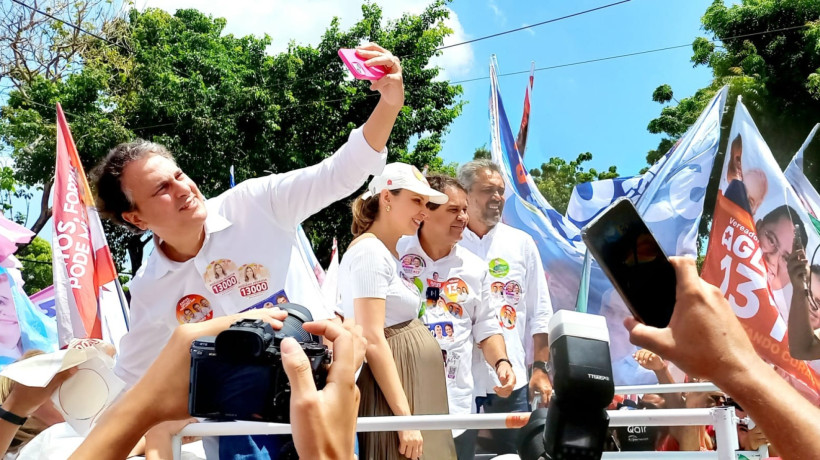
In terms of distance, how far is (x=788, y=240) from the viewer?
14.9 feet

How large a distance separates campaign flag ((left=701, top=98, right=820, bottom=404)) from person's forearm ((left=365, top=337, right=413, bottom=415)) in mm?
2361

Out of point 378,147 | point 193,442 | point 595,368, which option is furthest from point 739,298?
point 595,368

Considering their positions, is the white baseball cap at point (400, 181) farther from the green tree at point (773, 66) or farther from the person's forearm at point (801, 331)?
the green tree at point (773, 66)

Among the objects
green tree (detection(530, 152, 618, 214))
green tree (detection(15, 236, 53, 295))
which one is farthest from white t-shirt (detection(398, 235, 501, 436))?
green tree (detection(530, 152, 618, 214))

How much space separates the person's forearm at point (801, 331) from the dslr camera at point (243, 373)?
12.2ft

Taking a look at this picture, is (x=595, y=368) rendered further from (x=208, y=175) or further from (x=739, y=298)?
(x=208, y=175)

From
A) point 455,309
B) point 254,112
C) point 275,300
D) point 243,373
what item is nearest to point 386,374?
point 275,300

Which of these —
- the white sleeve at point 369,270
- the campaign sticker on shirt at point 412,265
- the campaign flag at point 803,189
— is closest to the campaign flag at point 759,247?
the campaign flag at point 803,189

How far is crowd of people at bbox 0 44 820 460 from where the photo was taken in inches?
39.8

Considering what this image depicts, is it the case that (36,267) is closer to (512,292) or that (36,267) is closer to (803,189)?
(512,292)

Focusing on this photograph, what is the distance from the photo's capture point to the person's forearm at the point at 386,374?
2641 mm

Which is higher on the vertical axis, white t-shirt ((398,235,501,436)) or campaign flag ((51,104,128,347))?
campaign flag ((51,104,128,347))

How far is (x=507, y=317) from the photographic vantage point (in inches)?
158

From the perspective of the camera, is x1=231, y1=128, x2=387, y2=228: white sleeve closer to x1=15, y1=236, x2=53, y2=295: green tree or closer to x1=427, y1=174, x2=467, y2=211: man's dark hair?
x1=427, y1=174, x2=467, y2=211: man's dark hair
